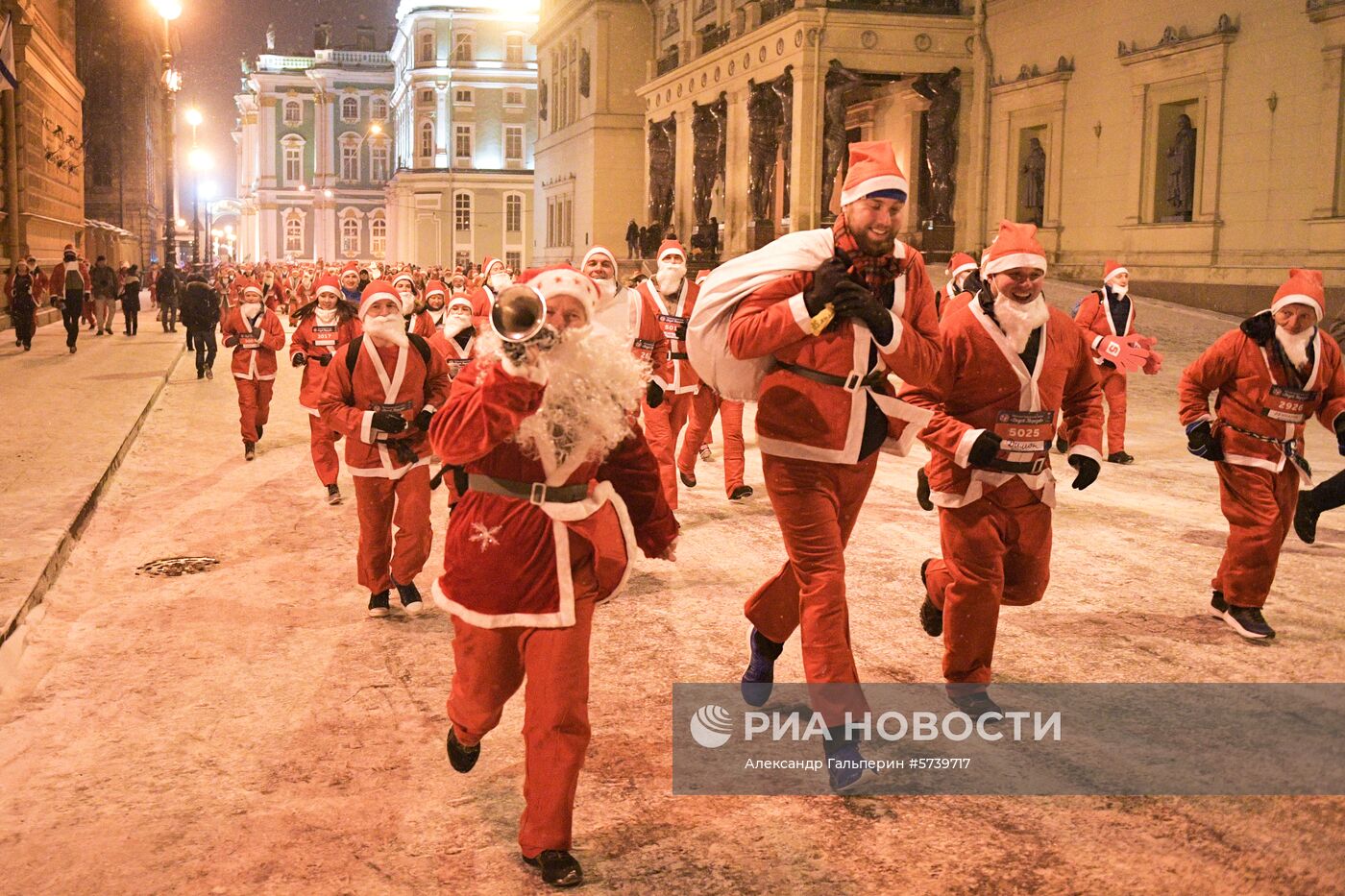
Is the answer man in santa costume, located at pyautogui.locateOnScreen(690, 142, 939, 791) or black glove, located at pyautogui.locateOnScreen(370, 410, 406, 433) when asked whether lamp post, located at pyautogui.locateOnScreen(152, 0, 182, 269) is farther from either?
man in santa costume, located at pyautogui.locateOnScreen(690, 142, 939, 791)

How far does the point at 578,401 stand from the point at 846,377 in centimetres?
131

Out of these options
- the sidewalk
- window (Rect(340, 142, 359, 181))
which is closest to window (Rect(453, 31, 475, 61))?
window (Rect(340, 142, 359, 181))

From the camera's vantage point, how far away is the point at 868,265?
4945mm

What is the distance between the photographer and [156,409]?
58.9ft

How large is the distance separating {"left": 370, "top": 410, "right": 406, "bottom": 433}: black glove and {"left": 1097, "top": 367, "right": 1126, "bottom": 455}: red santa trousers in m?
8.56

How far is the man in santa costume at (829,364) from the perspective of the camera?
4.80 meters

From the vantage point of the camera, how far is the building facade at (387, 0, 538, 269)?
93.1 m

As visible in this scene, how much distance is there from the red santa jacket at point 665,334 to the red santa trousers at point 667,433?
164mm

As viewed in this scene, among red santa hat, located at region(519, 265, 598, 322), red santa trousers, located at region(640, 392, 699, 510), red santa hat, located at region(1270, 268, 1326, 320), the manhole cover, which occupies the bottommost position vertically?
the manhole cover

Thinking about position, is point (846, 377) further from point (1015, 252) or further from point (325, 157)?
point (325, 157)

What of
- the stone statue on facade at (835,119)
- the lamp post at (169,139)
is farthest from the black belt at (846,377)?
the stone statue on facade at (835,119)

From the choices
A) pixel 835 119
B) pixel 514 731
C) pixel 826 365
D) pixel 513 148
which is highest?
pixel 513 148

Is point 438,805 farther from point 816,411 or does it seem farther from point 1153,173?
point 1153,173

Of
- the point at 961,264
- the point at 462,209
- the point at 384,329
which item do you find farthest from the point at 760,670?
the point at 462,209
